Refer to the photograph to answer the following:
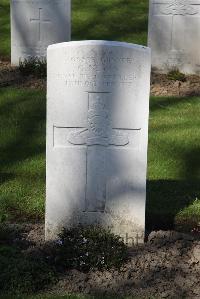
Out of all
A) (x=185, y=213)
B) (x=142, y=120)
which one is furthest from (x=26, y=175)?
(x=142, y=120)

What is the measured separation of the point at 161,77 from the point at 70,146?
6462 millimetres

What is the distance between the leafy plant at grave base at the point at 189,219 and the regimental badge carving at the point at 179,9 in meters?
5.99

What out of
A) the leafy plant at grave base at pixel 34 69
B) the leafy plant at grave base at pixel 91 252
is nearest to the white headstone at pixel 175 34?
the leafy plant at grave base at pixel 34 69

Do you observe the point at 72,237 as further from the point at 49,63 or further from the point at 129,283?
the point at 49,63

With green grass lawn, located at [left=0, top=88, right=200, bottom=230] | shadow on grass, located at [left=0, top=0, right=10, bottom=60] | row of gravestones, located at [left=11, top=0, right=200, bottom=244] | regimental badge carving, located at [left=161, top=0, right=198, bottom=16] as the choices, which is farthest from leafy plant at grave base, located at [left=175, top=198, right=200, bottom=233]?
shadow on grass, located at [left=0, top=0, right=10, bottom=60]

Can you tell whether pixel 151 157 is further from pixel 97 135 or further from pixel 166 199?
pixel 97 135

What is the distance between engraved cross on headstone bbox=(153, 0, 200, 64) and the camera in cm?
1137

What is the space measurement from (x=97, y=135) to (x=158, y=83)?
5.97m

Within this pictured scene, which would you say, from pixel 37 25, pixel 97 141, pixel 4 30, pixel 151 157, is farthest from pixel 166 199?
pixel 4 30

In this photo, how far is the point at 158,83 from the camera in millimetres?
10914

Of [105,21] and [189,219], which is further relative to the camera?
[105,21]

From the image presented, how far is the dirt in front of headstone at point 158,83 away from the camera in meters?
10.4

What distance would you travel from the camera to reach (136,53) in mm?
4945

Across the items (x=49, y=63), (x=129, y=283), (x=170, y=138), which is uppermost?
(x=49, y=63)
